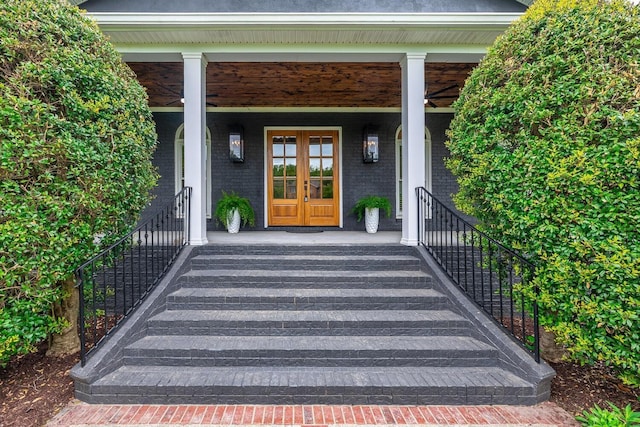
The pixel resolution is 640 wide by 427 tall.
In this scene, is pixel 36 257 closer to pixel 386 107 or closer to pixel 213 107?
pixel 213 107

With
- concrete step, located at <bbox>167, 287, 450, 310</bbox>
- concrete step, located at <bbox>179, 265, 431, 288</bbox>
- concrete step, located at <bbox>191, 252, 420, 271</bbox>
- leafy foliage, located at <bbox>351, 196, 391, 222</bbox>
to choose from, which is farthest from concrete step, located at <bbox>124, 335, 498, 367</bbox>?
leafy foliage, located at <bbox>351, 196, 391, 222</bbox>

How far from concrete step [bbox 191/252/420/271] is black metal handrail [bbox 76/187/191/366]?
432 millimetres

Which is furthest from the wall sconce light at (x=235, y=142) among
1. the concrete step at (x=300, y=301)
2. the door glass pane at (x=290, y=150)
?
the concrete step at (x=300, y=301)

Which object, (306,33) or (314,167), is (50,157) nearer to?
(306,33)

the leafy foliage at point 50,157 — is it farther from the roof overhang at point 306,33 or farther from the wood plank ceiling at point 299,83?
the wood plank ceiling at point 299,83

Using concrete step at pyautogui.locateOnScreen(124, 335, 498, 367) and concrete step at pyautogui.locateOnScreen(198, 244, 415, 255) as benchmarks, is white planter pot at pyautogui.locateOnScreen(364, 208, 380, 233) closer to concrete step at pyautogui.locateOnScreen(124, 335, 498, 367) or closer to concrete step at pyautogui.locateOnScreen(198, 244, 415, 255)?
concrete step at pyautogui.locateOnScreen(198, 244, 415, 255)

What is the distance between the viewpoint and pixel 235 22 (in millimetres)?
3766

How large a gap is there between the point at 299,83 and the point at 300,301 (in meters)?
3.76

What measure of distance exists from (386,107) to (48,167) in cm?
575

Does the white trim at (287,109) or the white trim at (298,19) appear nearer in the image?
the white trim at (298,19)

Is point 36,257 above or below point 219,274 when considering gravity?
above

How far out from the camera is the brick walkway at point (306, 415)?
217cm

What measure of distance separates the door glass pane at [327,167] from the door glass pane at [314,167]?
106mm

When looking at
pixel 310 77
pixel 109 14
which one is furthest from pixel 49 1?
pixel 310 77
